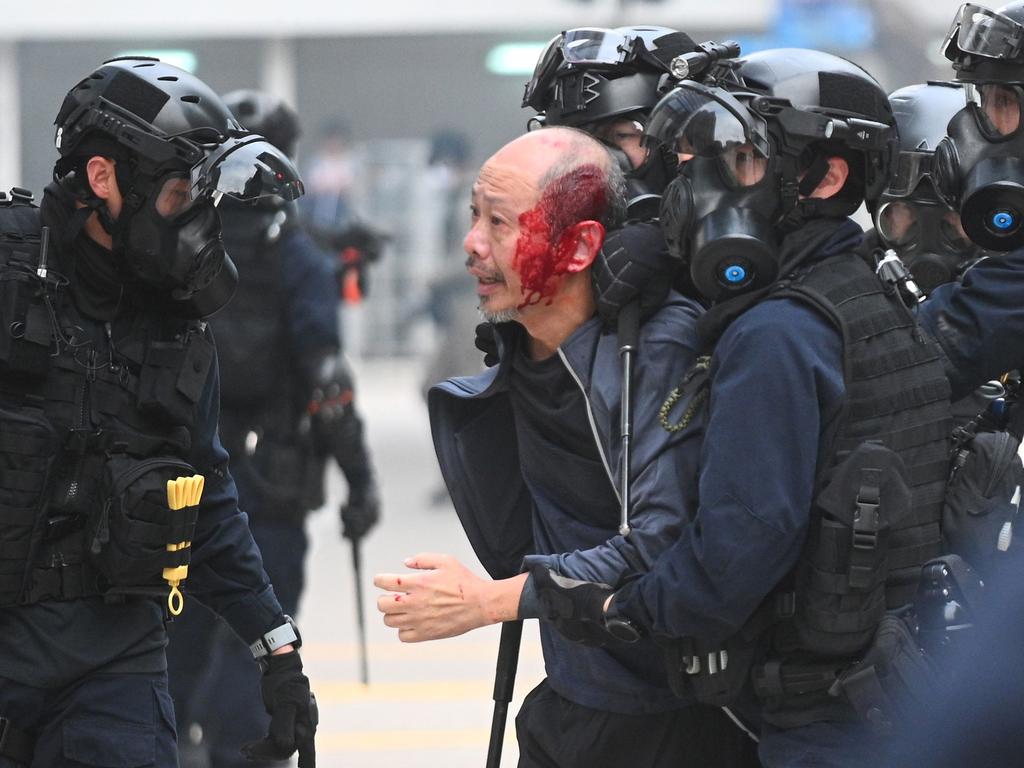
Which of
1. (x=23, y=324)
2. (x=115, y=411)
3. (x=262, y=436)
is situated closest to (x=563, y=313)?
(x=115, y=411)

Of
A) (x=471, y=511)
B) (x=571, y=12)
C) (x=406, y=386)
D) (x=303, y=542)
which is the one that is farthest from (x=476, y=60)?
(x=471, y=511)


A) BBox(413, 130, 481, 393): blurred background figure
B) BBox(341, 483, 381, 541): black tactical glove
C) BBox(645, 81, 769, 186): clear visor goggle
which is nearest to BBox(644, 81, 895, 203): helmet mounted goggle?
BBox(645, 81, 769, 186): clear visor goggle

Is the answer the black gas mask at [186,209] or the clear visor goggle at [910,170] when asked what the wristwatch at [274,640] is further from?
the clear visor goggle at [910,170]

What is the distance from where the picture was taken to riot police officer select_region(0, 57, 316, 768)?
11.3 ft

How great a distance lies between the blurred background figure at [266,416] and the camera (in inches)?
230

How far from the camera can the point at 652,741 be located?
3.42m

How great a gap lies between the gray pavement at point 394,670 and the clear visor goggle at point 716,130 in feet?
12.4

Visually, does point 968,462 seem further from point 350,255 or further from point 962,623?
point 350,255

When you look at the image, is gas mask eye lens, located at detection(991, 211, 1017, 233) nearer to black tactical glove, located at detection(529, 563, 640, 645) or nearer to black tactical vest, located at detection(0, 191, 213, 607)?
black tactical glove, located at detection(529, 563, 640, 645)

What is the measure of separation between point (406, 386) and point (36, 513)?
14.5m

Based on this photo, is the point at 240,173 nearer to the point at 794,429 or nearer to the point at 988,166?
the point at 794,429

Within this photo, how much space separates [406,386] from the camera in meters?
18.0

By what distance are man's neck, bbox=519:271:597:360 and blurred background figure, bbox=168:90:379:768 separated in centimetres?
261

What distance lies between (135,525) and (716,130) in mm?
1388
